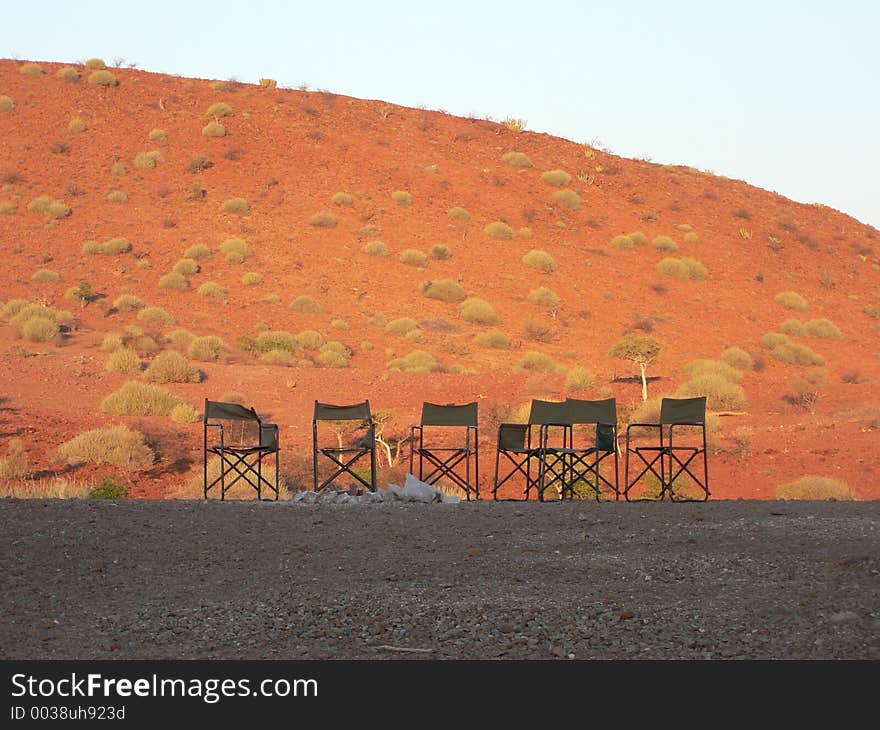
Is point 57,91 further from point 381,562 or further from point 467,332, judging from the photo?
point 381,562

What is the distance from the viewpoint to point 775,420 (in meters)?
25.9

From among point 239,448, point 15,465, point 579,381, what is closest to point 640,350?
point 579,381

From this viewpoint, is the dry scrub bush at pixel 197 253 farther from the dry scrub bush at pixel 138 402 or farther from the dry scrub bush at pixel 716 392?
the dry scrub bush at pixel 716 392

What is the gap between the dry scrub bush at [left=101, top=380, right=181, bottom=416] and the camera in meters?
23.8

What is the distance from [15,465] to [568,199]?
114 feet

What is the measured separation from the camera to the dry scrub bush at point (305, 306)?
1439 inches

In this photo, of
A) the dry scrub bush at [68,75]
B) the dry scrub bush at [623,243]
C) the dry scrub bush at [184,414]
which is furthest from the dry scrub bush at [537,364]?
the dry scrub bush at [68,75]

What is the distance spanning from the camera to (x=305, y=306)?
120 ft

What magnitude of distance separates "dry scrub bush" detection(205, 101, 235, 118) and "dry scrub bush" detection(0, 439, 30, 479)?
3418 cm

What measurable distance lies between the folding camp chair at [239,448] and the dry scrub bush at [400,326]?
12.2 meters

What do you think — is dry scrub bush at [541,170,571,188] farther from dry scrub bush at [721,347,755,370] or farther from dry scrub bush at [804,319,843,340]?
dry scrub bush at [721,347,755,370]

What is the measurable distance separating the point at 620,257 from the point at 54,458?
98.2 feet

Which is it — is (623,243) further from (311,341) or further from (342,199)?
(311,341)
